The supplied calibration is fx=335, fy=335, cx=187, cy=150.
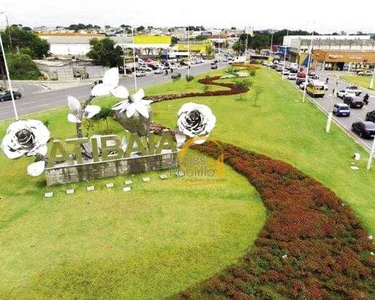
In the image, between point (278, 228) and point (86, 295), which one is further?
point (278, 228)

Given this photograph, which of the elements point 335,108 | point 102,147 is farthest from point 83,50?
point 102,147

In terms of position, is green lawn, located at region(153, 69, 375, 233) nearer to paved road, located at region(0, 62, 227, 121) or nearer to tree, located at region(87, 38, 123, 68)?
paved road, located at region(0, 62, 227, 121)

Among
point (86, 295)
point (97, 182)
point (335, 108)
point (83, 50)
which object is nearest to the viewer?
point (86, 295)

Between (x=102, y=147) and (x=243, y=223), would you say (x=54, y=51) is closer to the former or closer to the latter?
(x=102, y=147)

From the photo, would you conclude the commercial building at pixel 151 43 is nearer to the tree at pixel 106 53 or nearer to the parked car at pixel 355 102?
the tree at pixel 106 53

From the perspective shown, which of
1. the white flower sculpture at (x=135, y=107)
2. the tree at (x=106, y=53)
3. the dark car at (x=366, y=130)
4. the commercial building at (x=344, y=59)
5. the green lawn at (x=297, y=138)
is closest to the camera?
the white flower sculpture at (x=135, y=107)

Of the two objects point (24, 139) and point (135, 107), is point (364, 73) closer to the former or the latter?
point (135, 107)

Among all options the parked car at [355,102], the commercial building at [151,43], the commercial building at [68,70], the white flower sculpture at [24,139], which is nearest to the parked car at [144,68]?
the commercial building at [68,70]
